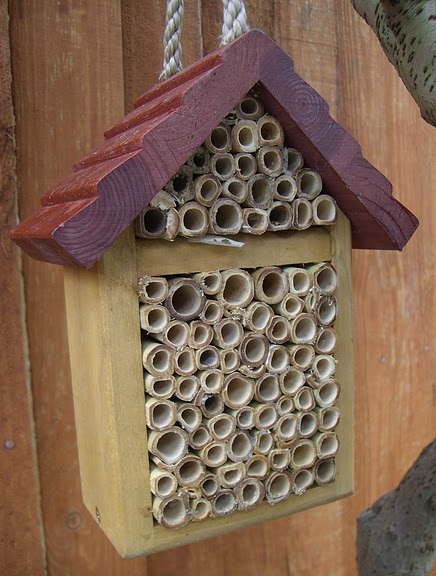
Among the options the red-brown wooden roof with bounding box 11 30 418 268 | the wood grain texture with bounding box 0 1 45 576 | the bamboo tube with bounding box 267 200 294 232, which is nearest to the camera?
the red-brown wooden roof with bounding box 11 30 418 268

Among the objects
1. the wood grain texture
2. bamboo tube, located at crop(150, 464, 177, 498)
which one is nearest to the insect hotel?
bamboo tube, located at crop(150, 464, 177, 498)

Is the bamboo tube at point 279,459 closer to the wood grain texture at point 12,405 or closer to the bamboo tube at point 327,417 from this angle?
the bamboo tube at point 327,417

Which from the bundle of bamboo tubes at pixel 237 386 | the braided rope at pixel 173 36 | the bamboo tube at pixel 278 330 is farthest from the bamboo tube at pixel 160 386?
the braided rope at pixel 173 36

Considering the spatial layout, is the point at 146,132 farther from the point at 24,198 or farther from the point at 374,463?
the point at 374,463

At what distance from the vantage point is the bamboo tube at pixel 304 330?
58 centimetres

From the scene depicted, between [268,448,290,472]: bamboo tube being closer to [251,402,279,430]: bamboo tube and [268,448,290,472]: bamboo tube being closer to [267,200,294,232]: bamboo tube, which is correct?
[251,402,279,430]: bamboo tube

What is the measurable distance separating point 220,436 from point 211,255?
17 centimetres

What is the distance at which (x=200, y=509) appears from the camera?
1.82ft

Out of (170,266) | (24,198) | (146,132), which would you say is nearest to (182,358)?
(170,266)

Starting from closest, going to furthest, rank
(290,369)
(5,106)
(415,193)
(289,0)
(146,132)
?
(146,132) < (290,369) < (5,106) < (289,0) < (415,193)

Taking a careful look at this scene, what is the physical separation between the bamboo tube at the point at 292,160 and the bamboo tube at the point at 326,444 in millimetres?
265

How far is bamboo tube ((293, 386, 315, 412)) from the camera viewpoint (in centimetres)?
59

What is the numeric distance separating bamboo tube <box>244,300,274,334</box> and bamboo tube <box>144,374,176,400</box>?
0.29 ft

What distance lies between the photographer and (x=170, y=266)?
0.52 metres
